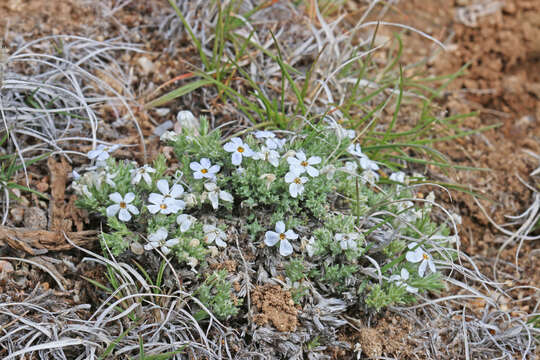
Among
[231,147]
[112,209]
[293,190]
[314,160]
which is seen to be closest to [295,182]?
[293,190]

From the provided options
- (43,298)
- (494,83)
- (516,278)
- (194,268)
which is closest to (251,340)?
(194,268)

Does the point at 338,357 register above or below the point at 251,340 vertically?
below

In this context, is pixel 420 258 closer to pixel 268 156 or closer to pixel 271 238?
pixel 271 238

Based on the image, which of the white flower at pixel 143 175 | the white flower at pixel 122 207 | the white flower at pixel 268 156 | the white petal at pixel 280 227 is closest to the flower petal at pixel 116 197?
the white flower at pixel 122 207

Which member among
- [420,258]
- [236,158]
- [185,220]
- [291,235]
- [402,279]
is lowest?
[402,279]

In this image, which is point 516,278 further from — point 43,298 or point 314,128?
point 43,298

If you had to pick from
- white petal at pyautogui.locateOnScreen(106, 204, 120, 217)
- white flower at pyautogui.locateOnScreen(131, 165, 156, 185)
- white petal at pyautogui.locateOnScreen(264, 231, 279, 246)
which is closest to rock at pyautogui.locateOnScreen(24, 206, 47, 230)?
white petal at pyautogui.locateOnScreen(106, 204, 120, 217)
